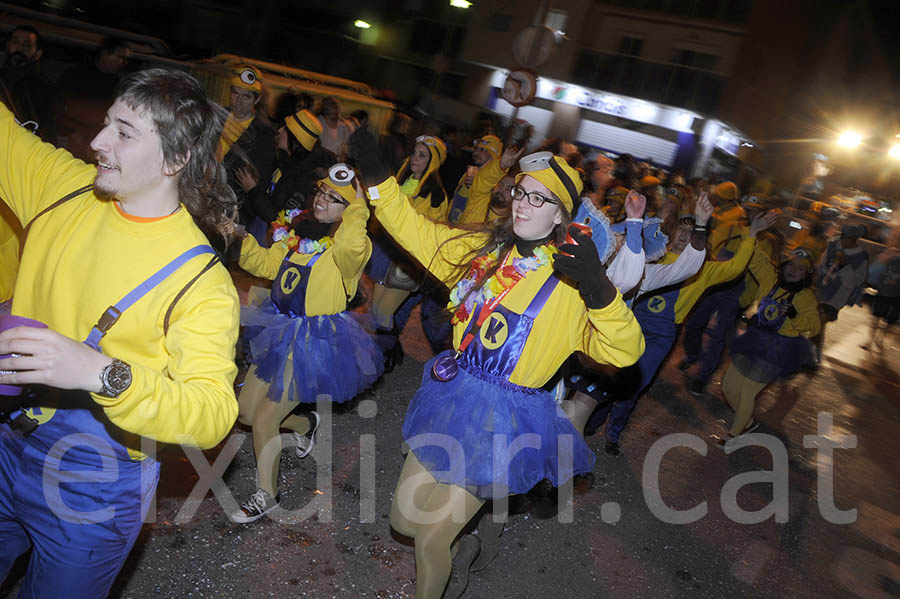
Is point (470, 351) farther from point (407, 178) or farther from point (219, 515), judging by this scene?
point (407, 178)

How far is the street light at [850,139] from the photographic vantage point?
37.1 metres

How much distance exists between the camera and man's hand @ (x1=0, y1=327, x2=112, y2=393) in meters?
1.41

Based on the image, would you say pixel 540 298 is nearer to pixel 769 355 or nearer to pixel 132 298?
pixel 132 298

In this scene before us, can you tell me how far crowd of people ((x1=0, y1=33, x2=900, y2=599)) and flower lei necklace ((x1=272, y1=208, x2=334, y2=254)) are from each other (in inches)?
0.8

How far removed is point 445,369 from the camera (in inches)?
125

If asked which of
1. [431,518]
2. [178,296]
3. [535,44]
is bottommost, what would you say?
[431,518]

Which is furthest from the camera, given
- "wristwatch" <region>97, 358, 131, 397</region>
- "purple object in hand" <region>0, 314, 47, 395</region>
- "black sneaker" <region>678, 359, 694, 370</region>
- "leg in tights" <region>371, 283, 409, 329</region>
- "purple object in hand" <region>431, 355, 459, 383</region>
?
"black sneaker" <region>678, 359, 694, 370</region>

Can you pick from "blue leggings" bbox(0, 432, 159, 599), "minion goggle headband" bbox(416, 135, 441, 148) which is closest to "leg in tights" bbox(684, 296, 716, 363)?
"minion goggle headband" bbox(416, 135, 441, 148)

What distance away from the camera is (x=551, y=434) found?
3.15 m

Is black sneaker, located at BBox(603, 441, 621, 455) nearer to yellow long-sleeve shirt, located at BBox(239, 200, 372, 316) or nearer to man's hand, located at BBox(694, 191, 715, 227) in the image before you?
man's hand, located at BBox(694, 191, 715, 227)

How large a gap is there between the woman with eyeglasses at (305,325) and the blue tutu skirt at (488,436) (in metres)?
0.96

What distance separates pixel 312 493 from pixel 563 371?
195cm

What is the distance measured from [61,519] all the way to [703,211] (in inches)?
170

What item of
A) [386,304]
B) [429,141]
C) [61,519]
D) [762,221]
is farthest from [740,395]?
[61,519]
